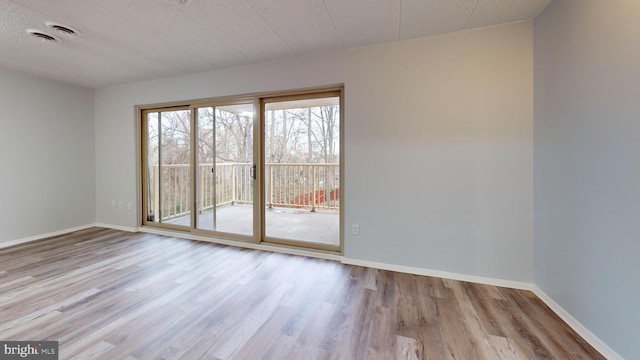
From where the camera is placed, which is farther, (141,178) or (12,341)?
(141,178)

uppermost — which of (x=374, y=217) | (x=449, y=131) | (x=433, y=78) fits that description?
(x=433, y=78)

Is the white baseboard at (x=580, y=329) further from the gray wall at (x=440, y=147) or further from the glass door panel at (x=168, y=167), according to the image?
the glass door panel at (x=168, y=167)

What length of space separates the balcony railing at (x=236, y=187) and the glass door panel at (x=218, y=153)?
2cm

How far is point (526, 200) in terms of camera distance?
2.28 metres

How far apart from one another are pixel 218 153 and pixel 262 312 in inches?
101

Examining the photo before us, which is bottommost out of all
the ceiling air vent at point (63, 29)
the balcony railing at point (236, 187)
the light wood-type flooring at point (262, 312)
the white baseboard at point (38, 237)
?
the light wood-type flooring at point (262, 312)

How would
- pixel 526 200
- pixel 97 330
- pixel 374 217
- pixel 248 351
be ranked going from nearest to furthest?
1. pixel 248 351
2. pixel 97 330
3. pixel 526 200
4. pixel 374 217

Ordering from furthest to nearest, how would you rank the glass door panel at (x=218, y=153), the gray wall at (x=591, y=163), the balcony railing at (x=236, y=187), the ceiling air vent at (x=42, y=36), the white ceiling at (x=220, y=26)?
1. the balcony railing at (x=236, y=187)
2. the glass door panel at (x=218, y=153)
3. the ceiling air vent at (x=42, y=36)
4. the white ceiling at (x=220, y=26)
5. the gray wall at (x=591, y=163)

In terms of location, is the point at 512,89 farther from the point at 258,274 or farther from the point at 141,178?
the point at 141,178

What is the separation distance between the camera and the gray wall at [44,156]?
338cm

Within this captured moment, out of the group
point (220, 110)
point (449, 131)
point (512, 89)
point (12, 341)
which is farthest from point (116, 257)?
point (512, 89)

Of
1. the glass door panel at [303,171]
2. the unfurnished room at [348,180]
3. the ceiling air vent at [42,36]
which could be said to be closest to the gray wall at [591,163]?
the unfurnished room at [348,180]

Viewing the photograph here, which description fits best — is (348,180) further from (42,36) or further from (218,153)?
(42,36)

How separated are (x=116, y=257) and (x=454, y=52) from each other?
4.19 metres
